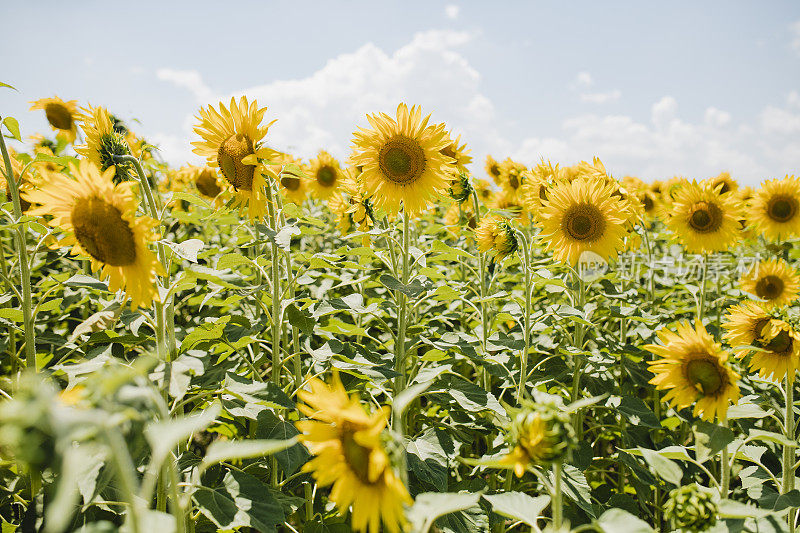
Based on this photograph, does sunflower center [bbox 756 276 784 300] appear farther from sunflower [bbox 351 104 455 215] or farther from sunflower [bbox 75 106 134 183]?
sunflower [bbox 75 106 134 183]

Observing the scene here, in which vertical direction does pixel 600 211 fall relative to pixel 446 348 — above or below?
above

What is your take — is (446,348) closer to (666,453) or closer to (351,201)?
(666,453)

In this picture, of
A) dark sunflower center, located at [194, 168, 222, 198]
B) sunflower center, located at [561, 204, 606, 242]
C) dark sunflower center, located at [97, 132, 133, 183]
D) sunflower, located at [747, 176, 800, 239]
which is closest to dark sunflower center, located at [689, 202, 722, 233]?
sunflower, located at [747, 176, 800, 239]

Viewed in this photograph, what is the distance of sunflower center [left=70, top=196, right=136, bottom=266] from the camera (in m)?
1.62

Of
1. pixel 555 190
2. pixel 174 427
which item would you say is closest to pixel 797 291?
pixel 555 190

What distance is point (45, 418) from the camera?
27.0 inches

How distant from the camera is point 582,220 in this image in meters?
2.93

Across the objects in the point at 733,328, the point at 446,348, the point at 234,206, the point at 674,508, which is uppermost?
the point at 234,206

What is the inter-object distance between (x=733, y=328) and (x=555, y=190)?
1170mm

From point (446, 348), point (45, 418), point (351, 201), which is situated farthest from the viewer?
point (351, 201)

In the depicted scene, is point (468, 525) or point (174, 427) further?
point (468, 525)

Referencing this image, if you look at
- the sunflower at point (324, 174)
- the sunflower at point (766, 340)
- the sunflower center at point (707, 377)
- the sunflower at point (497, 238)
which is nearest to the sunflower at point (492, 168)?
the sunflower at point (324, 174)

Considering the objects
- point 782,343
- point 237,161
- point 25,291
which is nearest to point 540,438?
point 782,343

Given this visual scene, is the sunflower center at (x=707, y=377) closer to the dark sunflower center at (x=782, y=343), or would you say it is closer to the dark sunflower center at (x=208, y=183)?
the dark sunflower center at (x=782, y=343)
